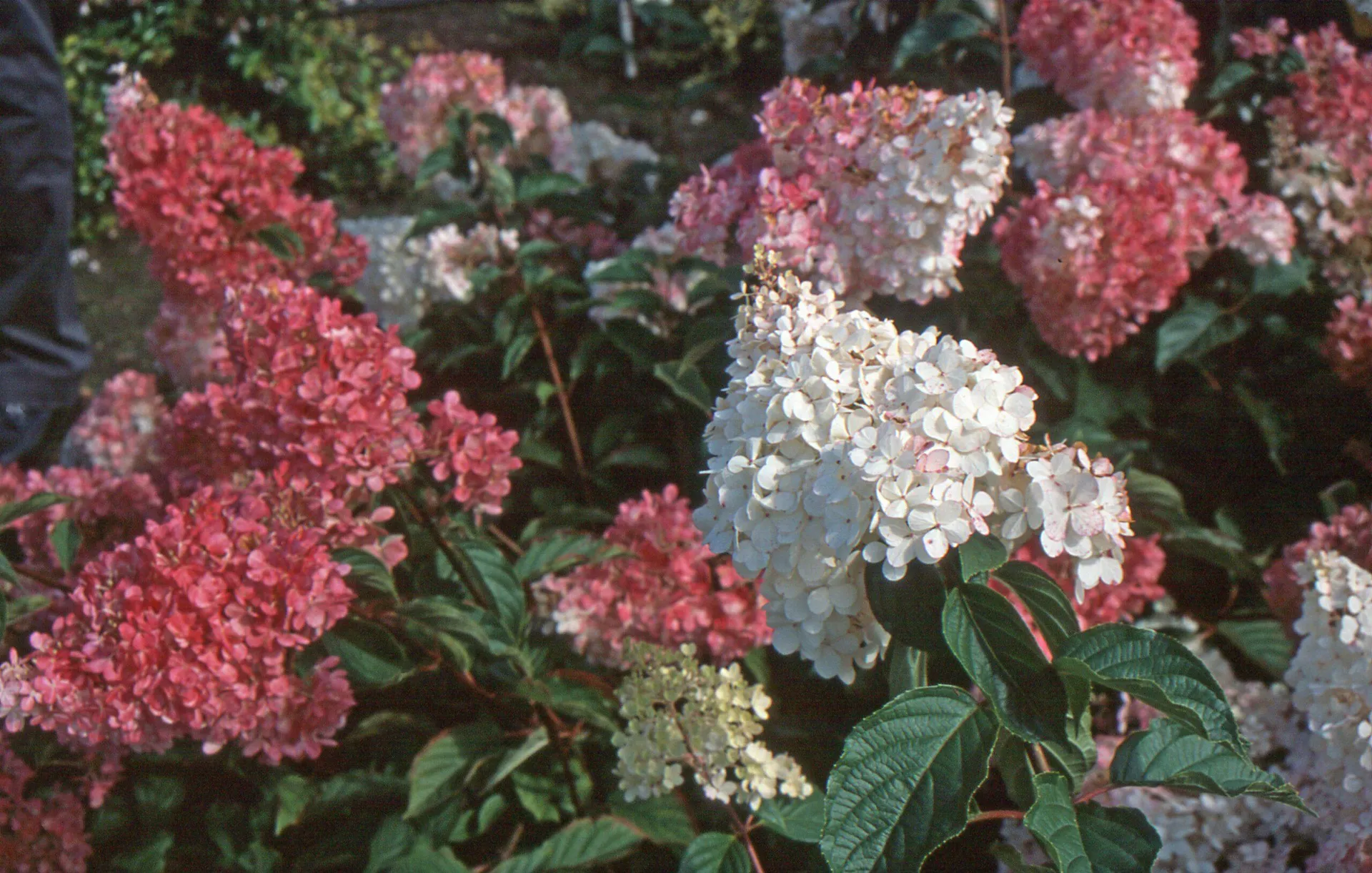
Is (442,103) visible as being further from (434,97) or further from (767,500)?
(767,500)

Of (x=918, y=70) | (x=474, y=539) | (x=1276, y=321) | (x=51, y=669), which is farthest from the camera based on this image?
(x=918, y=70)

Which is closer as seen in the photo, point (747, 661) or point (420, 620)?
point (420, 620)

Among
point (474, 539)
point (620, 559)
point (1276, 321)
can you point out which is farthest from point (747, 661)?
point (1276, 321)

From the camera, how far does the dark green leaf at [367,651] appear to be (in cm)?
140

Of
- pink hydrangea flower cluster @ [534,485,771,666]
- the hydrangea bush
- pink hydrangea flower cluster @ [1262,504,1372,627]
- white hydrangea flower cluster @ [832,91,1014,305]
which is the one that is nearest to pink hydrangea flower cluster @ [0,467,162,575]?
the hydrangea bush

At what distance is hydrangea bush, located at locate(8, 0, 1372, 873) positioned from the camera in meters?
0.96

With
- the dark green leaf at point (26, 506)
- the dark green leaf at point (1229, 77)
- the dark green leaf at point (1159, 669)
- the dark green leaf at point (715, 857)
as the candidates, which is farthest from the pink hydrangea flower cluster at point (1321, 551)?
the dark green leaf at point (26, 506)

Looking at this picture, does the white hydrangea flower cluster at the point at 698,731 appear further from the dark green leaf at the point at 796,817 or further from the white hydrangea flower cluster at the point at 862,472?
the white hydrangea flower cluster at the point at 862,472

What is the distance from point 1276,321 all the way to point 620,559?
1.42 metres

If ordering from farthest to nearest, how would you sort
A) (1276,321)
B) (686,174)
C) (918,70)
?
(686,174) → (918,70) → (1276,321)

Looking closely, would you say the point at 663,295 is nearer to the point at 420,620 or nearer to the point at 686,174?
the point at 686,174

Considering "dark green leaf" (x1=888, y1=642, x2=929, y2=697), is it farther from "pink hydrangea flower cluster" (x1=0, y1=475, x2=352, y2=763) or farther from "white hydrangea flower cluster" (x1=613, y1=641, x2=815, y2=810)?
"pink hydrangea flower cluster" (x1=0, y1=475, x2=352, y2=763)

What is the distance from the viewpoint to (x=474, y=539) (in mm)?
1562

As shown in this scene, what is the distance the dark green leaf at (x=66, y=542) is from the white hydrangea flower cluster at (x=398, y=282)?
3.15ft
